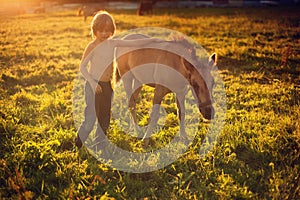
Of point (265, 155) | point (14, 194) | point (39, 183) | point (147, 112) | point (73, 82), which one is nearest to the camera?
point (14, 194)

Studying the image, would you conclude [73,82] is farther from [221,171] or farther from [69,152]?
[221,171]

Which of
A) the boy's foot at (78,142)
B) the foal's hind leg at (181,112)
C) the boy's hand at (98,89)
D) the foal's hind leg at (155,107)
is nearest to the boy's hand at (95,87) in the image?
the boy's hand at (98,89)

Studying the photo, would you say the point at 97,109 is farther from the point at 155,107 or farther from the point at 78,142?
the point at 155,107

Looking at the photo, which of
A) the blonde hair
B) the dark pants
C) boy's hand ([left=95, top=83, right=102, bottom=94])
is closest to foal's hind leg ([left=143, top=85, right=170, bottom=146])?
the dark pants

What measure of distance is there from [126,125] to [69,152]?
136cm

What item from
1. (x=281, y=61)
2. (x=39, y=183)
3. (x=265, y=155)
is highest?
(x=281, y=61)

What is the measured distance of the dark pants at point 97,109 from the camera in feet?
14.6

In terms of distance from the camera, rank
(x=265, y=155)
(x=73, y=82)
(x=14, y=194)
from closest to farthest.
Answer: (x=14, y=194), (x=265, y=155), (x=73, y=82)

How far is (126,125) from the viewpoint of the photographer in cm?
542

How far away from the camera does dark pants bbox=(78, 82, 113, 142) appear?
446cm

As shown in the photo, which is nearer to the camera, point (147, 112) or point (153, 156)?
point (153, 156)

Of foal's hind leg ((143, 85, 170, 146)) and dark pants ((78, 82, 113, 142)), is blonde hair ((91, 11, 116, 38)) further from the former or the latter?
foal's hind leg ((143, 85, 170, 146))

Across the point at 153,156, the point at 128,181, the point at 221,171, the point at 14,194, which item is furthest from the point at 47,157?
the point at 221,171

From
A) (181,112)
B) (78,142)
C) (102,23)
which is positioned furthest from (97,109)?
(181,112)
